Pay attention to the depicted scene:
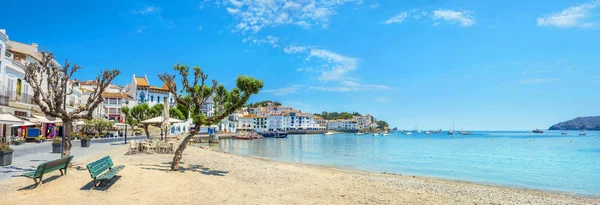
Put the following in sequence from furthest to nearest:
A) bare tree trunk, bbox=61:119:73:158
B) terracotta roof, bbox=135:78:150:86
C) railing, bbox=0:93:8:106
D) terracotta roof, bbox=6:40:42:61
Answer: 1. terracotta roof, bbox=135:78:150:86
2. terracotta roof, bbox=6:40:42:61
3. railing, bbox=0:93:8:106
4. bare tree trunk, bbox=61:119:73:158

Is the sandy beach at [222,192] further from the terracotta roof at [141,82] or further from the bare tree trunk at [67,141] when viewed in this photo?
the terracotta roof at [141,82]

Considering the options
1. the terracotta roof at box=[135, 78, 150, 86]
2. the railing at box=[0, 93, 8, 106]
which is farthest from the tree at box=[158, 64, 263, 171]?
the terracotta roof at box=[135, 78, 150, 86]

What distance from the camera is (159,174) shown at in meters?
11.0

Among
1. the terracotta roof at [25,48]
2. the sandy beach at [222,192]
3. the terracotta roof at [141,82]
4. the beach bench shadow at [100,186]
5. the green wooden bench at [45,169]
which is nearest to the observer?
the sandy beach at [222,192]

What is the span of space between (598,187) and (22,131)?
133ft

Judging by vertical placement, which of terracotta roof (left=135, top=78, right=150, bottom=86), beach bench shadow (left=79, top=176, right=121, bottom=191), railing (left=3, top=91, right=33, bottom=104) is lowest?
beach bench shadow (left=79, top=176, right=121, bottom=191)

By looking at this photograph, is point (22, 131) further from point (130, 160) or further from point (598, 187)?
point (598, 187)

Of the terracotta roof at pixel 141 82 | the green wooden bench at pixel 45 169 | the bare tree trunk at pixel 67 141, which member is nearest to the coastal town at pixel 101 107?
the terracotta roof at pixel 141 82

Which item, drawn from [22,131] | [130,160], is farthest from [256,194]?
[22,131]

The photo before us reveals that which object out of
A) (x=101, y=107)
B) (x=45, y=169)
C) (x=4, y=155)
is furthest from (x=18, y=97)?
(x=101, y=107)

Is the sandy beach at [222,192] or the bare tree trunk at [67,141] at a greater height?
the bare tree trunk at [67,141]

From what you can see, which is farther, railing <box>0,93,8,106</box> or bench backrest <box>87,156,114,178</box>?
railing <box>0,93,8,106</box>

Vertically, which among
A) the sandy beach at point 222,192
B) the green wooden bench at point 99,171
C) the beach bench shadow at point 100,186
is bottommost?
the sandy beach at point 222,192

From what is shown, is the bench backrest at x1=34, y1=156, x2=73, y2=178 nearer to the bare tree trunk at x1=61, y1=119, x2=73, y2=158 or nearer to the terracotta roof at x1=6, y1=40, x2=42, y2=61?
the bare tree trunk at x1=61, y1=119, x2=73, y2=158
